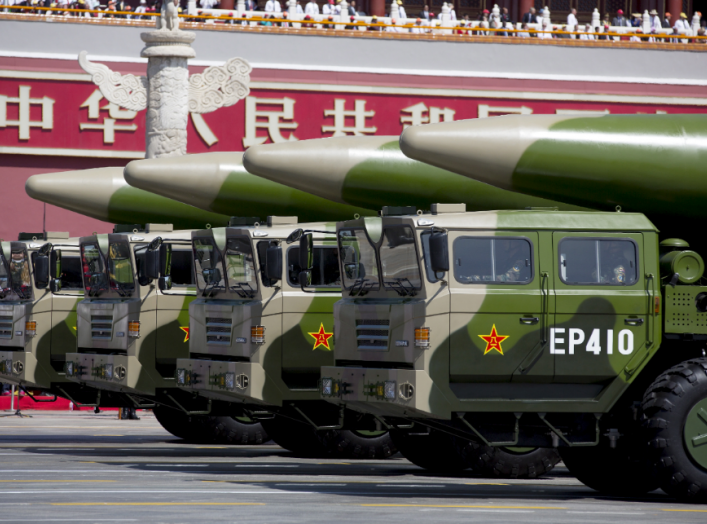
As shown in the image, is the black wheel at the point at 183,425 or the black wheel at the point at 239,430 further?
the black wheel at the point at 183,425

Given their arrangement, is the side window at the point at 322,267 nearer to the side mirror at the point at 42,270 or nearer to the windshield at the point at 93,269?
the windshield at the point at 93,269

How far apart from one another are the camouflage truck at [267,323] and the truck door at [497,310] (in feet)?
8.92

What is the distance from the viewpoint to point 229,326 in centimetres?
1436

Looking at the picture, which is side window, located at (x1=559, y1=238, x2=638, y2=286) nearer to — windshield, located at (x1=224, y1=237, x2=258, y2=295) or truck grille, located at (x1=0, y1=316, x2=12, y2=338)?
windshield, located at (x1=224, y1=237, x2=258, y2=295)

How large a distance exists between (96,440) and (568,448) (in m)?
8.81

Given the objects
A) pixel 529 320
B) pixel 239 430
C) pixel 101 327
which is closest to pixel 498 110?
pixel 239 430

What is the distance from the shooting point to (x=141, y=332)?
1590cm

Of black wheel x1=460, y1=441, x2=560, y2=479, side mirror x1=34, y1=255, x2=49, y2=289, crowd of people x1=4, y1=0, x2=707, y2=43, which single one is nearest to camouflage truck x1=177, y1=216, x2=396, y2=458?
black wheel x1=460, y1=441, x2=560, y2=479

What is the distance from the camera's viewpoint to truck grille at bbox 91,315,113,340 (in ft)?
53.4

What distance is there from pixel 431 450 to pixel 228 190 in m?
5.45

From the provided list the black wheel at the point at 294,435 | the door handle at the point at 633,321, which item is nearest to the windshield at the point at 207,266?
the black wheel at the point at 294,435

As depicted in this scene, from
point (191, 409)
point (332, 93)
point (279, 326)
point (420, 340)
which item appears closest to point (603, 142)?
point (420, 340)

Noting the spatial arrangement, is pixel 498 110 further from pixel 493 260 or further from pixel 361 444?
pixel 493 260

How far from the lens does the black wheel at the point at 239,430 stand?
58.5 feet
